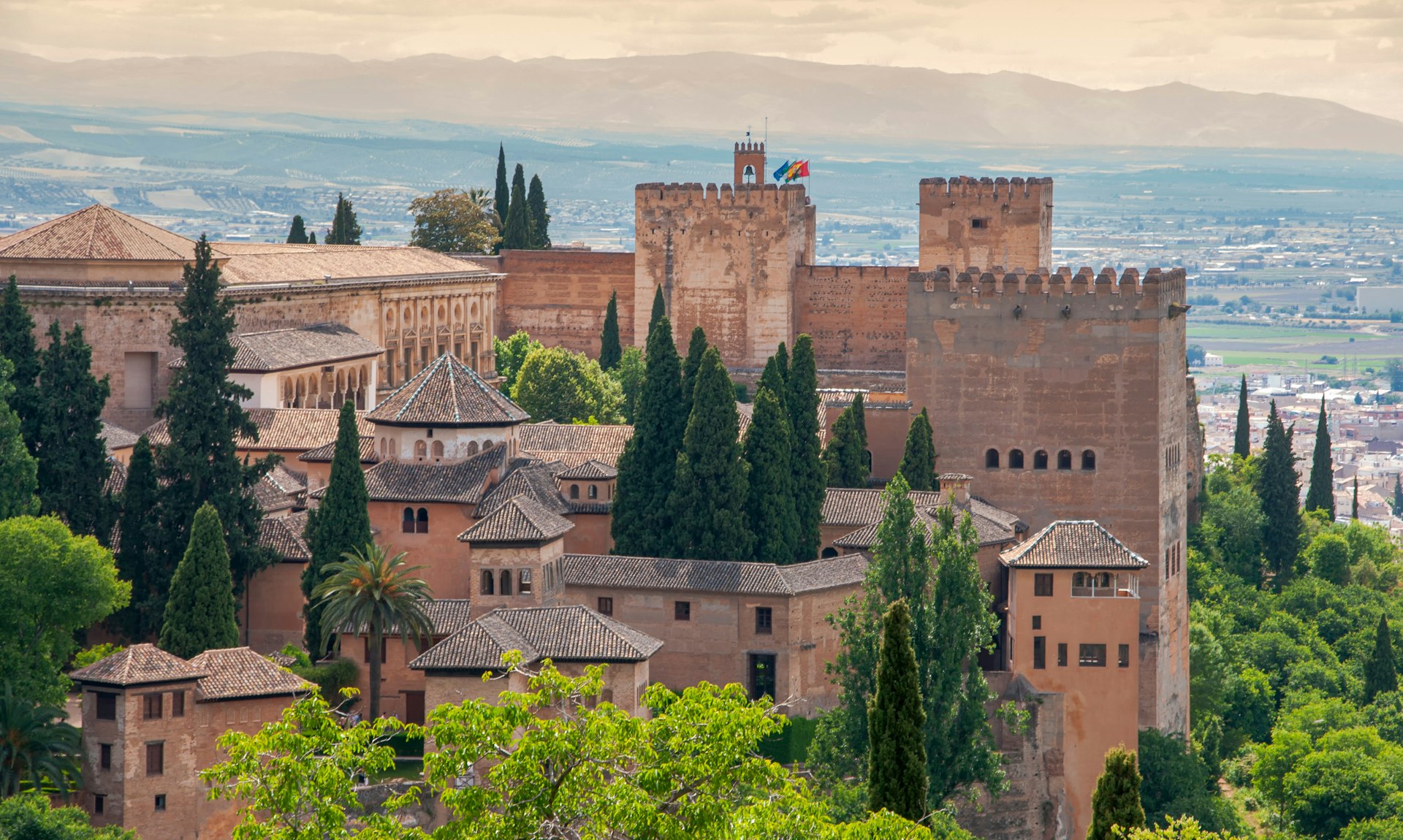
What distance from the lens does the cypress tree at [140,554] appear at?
42.7 meters

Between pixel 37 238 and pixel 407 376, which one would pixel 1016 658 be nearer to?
pixel 37 238

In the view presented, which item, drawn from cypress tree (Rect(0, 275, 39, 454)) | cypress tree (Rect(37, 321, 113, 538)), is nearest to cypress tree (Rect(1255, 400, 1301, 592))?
cypress tree (Rect(37, 321, 113, 538))

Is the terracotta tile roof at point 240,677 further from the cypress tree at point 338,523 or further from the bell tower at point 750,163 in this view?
the bell tower at point 750,163

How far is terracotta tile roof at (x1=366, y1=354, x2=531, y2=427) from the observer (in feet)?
154

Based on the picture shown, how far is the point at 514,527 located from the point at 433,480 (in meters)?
3.53

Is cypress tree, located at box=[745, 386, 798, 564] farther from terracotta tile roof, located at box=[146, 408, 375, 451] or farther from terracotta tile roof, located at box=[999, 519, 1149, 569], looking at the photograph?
terracotta tile roof, located at box=[146, 408, 375, 451]

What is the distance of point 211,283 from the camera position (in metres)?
46.0

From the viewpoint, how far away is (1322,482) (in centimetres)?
8044

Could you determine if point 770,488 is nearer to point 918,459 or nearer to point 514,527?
point 918,459

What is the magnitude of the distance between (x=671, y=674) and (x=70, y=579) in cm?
1116

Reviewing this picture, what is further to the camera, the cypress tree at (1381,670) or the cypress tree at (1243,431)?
the cypress tree at (1243,431)

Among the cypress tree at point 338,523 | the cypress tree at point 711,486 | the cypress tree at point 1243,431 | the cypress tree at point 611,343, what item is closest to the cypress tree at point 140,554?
the cypress tree at point 338,523

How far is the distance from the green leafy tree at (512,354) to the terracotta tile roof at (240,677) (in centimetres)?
3614

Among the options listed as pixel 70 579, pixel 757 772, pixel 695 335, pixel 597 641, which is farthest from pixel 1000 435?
pixel 757 772
